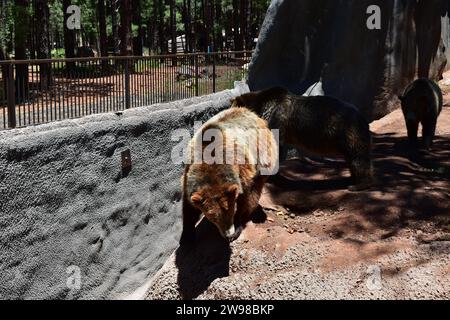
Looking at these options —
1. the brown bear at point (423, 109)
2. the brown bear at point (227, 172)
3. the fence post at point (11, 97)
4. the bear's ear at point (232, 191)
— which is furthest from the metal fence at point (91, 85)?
the brown bear at point (423, 109)

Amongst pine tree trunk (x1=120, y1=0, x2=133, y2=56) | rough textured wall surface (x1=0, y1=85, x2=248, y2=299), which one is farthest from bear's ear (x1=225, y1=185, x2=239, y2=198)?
pine tree trunk (x1=120, y1=0, x2=133, y2=56)

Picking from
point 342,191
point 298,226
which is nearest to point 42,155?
point 298,226

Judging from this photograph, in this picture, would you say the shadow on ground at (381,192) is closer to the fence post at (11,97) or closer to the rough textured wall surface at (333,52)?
the rough textured wall surface at (333,52)

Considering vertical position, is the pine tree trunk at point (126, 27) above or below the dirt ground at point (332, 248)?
above

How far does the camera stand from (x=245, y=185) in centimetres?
623

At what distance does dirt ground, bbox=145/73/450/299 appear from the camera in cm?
569

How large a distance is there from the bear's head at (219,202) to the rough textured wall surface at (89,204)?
64.1 inches

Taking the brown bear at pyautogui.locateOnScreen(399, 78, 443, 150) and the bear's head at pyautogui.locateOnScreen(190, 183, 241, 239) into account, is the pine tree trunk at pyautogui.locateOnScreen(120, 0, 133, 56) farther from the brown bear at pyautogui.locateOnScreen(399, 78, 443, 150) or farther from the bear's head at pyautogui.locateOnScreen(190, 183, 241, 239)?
the bear's head at pyautogui.locateOnScreen(190, 183, 241, 239)

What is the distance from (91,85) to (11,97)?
1501 mm

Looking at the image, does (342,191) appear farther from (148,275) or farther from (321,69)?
(321,69)

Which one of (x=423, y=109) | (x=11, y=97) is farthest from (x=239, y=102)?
(x=11, y=97)

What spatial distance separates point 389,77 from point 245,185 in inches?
299

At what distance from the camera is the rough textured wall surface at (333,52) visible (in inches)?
455

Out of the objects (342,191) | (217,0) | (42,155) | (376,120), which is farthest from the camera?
(217,0)
